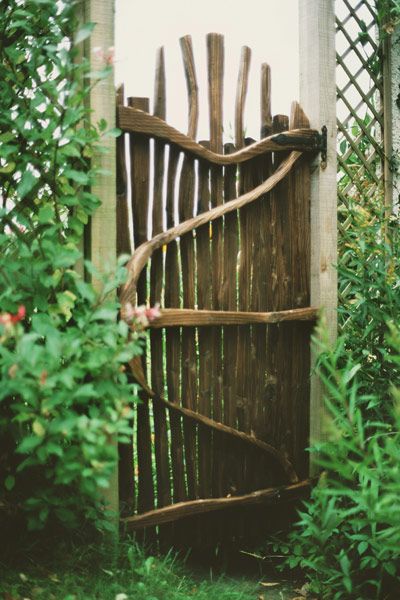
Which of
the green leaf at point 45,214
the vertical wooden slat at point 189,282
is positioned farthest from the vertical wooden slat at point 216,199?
the green leaf at point 45,214

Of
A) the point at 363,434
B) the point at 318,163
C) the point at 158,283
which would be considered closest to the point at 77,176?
the point at 158,283

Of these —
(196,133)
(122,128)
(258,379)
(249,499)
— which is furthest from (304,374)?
(122,128)

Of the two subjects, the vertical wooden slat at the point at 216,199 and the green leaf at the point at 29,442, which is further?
the vertical wooden slat at the point at 216,199

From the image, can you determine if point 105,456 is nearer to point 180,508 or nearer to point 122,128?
point 180,508

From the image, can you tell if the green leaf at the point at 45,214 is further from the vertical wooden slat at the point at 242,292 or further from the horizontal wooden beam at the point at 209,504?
the horizontal wooden beam at the point at 209,504

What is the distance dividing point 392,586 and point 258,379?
107cm

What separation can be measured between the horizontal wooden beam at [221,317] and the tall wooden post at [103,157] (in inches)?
14.8

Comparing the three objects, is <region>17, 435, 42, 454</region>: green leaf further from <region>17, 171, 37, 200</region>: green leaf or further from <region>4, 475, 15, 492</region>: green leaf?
<region>17, 171, 37, 200</region>: green leaf

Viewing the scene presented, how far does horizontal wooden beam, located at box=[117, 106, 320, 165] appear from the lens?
271cm

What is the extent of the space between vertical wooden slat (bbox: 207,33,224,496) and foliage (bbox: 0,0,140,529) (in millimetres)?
630

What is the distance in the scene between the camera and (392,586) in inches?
106

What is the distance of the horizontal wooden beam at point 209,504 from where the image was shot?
9.14ft

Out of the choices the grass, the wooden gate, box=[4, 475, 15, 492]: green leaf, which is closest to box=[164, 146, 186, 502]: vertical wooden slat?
the wooden gate

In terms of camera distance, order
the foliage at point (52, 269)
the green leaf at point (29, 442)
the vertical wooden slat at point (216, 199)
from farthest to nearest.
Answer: the vertical wooden slat at point (216, 199), the foliage at point (52, 269), the green leaf at point (29, 442)
